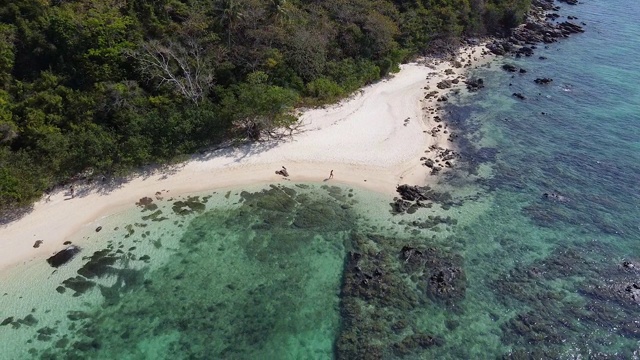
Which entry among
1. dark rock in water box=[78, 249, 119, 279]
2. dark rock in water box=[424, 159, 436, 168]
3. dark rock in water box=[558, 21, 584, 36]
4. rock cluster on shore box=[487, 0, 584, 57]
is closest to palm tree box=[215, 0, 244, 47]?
dark rock in water box=[424, 159, 436, 168]

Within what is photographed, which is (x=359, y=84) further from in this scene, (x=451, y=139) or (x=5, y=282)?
(x=5, y=282)

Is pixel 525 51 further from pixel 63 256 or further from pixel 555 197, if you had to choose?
pixel 63 256

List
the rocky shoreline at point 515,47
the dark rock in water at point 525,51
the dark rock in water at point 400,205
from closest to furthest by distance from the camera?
the dark rock in water at point 400,205 → the rocky shoreline at point 515,47 → the dark rock in water at point 525,51

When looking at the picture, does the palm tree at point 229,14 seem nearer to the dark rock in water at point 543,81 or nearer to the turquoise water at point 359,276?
the turquoise water at point 359,276

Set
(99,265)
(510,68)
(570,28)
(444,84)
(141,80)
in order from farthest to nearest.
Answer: (570,28) → (510,68) → (444,84) → (141,80) → (99,265)

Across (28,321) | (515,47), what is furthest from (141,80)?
(515,47)

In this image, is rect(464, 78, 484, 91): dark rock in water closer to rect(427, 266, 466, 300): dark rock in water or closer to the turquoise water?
the turquoise water

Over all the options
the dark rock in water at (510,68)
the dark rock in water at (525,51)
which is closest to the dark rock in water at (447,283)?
the dark rock in water at (510,68)

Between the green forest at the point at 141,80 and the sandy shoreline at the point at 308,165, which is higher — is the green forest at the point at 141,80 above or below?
above
